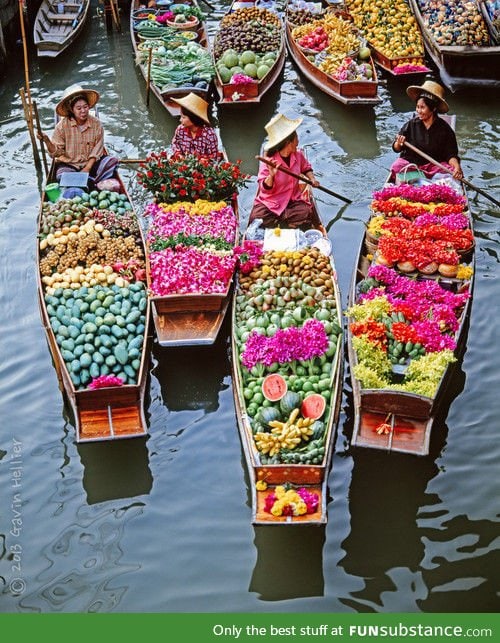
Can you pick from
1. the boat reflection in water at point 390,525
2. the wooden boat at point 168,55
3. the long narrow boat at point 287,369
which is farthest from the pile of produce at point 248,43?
the boat reflection in water at point 390,525

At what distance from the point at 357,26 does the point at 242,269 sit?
810cm

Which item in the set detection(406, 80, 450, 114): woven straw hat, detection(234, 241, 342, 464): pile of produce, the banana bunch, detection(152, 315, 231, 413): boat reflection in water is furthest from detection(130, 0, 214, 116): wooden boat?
the banana bunch

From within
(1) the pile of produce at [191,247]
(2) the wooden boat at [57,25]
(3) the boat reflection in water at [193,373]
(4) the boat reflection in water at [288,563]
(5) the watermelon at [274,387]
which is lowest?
(4) the boat reflection in water at [288,563]

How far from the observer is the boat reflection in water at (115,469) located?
19.5ft

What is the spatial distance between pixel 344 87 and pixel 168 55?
3264 millimetres

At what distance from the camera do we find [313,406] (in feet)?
18.6

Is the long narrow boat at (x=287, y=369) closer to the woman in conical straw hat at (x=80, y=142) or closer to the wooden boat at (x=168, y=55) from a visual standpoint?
the woman in conical straw hat at (x=80, y=142)

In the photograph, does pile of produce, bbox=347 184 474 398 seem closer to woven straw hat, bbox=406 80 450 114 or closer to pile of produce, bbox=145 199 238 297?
woven straw hat, bbox=406 80 450 114

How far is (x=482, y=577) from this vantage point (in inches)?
203

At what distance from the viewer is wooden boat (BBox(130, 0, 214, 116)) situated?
11.4 m

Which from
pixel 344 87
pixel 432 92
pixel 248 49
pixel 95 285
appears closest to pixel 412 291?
pixel 432 92

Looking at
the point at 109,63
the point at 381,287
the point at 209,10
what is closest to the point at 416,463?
the point at 381,287

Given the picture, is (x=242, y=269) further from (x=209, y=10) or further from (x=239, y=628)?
(x=209, y=10)

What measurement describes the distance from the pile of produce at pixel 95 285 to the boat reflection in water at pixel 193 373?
63cm
